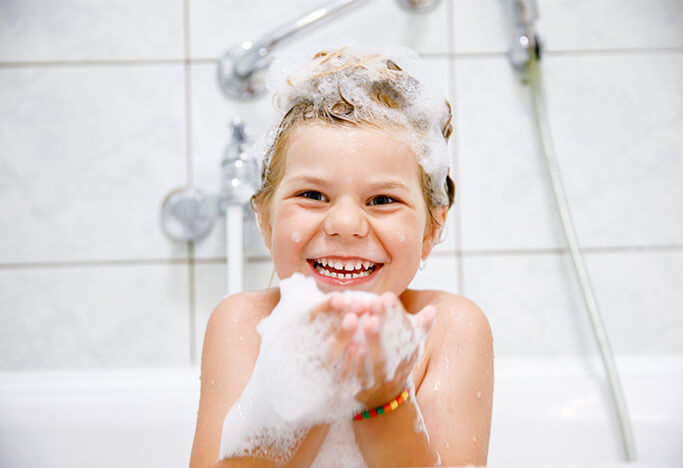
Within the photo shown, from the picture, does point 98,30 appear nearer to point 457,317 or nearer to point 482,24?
point 482,24

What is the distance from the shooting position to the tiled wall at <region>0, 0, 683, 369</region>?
1252 mm

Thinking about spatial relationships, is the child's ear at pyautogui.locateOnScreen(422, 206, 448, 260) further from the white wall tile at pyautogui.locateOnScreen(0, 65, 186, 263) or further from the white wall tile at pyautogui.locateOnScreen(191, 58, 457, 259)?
the white wall tile at pyautogui.locateOnScreen(0, 65, 186, 263)

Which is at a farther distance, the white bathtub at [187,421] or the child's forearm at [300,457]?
the white bathtub at [187,421]

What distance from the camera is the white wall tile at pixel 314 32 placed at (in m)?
1.27

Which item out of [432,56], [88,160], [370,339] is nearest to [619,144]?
[432,56]

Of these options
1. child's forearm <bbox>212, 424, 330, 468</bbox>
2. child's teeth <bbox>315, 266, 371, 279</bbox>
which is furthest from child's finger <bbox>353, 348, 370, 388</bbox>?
child's teeth <bbox>315, 266, 371, 279</bbox>

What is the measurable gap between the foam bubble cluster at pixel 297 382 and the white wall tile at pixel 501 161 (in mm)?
766

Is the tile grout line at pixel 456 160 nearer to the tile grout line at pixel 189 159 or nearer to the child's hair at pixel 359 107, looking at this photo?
the child's hair at pixel 359 107

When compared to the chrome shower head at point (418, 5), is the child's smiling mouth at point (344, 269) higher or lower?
lower

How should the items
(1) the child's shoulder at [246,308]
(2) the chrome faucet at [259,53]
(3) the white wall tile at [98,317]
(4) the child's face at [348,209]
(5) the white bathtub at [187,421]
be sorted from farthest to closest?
(3) the white wall tile at [98,317]
(2) the chrome faucet at [259,53]
(5) the white bathtub at [187,421]
(1) the child's shoulder at [246,308]
(4) the child's face at [348,209]

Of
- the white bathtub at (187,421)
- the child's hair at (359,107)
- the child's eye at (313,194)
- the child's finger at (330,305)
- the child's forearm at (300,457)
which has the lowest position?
the white bathtub at (187,421)

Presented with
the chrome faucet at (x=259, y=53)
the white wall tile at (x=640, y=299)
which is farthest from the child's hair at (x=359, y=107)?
the white wall tile at (x=640, y=299)

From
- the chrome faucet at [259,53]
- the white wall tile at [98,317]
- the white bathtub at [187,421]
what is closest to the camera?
the white bathtub at [187,421]

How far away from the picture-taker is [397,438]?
58cm
